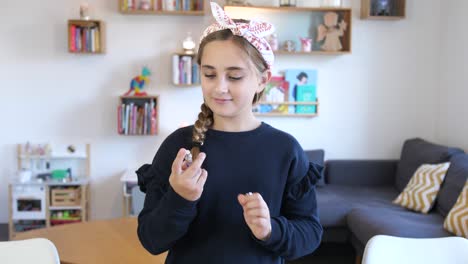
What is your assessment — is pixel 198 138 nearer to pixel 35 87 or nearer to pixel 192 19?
pixel 192 19

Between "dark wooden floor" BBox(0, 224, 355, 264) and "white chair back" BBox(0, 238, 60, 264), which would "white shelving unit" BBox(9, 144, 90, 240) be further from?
"white chair back" BBox(0, 238, 60, 264)

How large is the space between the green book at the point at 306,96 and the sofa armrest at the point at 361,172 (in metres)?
0.48

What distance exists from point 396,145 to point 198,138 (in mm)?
3449

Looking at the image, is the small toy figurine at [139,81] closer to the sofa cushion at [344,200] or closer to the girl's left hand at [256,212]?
the sofa cushion at [344,200]

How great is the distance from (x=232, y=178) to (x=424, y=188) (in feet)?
8.29

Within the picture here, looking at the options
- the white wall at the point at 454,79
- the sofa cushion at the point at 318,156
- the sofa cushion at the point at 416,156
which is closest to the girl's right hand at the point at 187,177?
the sofa cushion at the point at 416,156

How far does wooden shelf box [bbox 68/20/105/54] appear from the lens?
376 centimetres

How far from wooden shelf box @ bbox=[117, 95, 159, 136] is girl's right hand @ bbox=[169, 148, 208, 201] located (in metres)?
2.97

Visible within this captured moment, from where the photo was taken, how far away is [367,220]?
2963 mm

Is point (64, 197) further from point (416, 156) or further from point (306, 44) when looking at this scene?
point (416, 156)

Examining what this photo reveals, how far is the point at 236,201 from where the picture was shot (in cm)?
104

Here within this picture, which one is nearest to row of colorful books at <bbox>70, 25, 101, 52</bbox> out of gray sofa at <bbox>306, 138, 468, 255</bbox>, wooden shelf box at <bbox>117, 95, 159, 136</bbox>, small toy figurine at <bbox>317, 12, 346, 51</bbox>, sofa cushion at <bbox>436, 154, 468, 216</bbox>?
wooden shelf box at <bbox>117, 95, 159, 136</bbox>

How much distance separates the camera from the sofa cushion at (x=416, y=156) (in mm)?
3380

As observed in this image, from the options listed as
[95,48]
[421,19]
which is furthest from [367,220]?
[95,48]
